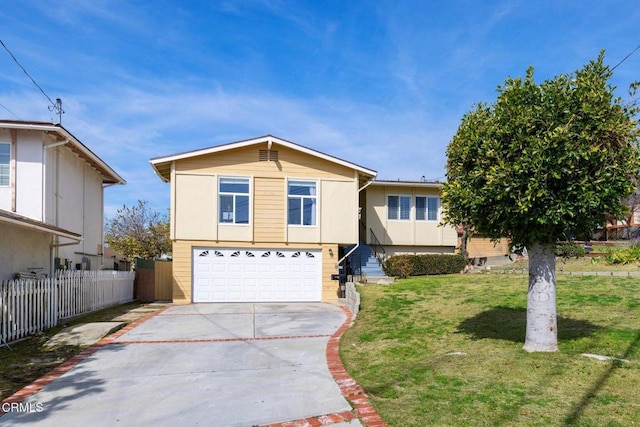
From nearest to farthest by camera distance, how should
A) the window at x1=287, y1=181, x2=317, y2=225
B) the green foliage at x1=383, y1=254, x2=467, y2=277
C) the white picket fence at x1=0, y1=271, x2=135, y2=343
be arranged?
the white picket fence at x1=0, y1=271, x2=135, y2=343, the window at x1=287, y1=181, x2=317, y2=225, the green foliage at x1=383, y1=254, x2=467, y2=277

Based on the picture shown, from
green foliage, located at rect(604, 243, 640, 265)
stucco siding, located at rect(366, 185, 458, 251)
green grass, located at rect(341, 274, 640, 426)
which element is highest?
stucco siding, located at rect(366, 185, 458, 251)

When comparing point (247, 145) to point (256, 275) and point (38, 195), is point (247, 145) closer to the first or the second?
point (256, 275)

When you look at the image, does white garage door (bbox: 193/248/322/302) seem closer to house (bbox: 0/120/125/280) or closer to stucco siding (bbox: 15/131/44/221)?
house (bbox: 0/120/125/280)

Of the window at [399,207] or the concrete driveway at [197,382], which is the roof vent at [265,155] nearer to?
the window at [399,207]

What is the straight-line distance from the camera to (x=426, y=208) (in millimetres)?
22234

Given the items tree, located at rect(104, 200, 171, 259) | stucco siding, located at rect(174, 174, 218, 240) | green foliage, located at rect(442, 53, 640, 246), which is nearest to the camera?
green foliage, located at rect(442, 53, 640, 246)

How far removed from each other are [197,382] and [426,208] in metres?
17.2

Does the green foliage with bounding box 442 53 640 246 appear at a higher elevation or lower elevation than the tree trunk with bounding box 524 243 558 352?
higher

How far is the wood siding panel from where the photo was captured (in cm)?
1795

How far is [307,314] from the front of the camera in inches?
561

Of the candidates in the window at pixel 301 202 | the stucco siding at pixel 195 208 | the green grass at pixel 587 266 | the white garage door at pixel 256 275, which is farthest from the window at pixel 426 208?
the stucco siding at pixel 195 208

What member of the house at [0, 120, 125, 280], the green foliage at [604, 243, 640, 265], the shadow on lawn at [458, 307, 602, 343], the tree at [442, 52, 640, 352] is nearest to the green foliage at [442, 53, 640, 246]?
the tree at [442, 52, 640, 352]

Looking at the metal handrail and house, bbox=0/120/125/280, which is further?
the metal handrail

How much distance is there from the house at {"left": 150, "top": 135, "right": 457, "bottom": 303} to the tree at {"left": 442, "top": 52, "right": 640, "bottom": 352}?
38.6 feet
